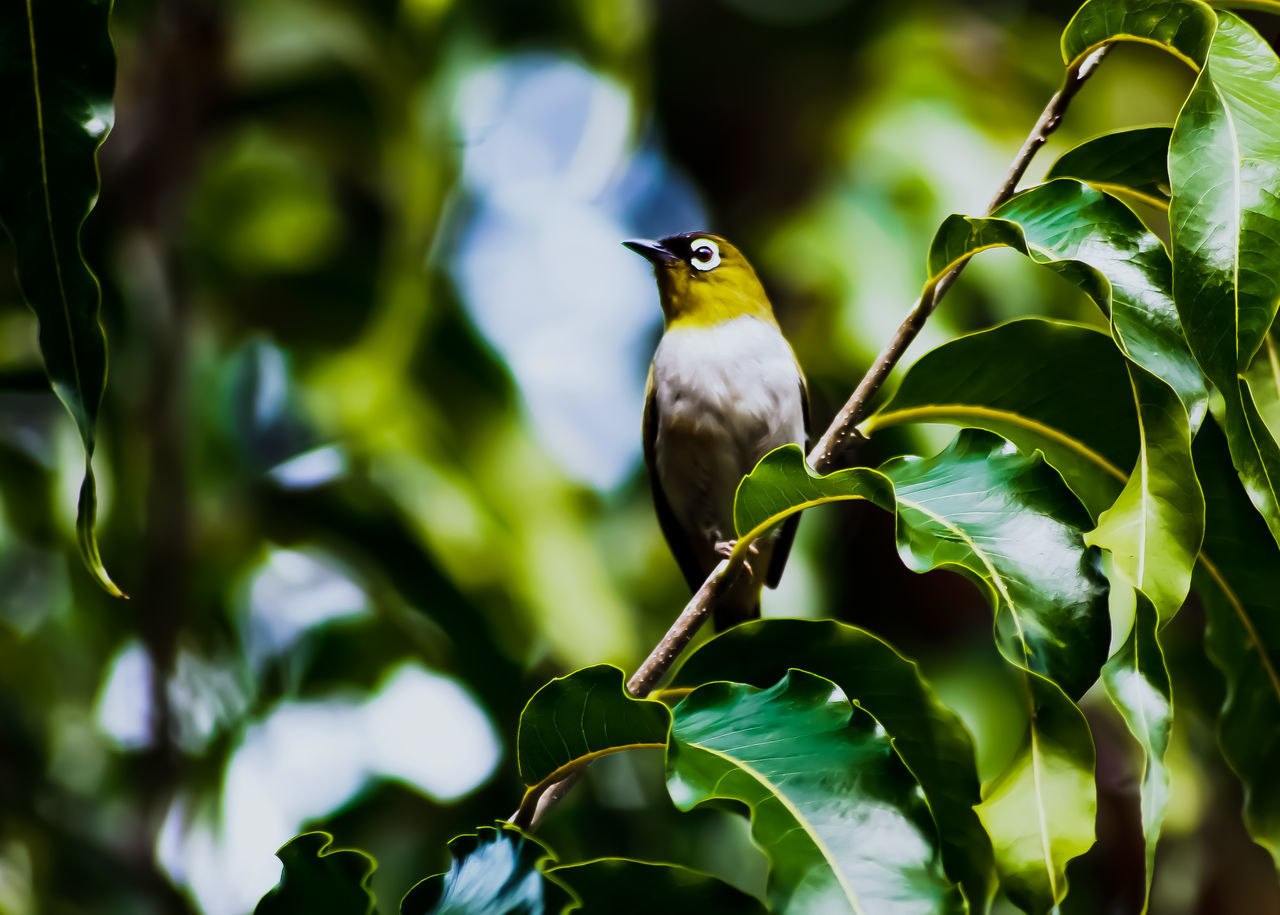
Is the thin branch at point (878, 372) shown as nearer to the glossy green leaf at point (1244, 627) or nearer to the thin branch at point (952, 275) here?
the thin branch at point (952, 275)

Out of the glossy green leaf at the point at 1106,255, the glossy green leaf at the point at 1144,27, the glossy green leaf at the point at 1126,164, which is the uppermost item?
the glossy green leaf at the point at 1144,27

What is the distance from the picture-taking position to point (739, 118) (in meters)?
6.34

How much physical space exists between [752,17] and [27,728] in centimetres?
514

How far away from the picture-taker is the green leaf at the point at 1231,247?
1199mm

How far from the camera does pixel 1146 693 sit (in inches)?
44.4

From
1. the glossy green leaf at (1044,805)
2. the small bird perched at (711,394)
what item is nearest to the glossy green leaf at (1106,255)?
the glossy green leaf at (1044,805)

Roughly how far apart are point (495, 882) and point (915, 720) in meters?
0.55

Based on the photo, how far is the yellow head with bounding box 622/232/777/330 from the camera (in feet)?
12.0

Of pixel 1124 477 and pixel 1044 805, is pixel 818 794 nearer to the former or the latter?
pixel 1044 805

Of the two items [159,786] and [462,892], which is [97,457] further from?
[462,892]

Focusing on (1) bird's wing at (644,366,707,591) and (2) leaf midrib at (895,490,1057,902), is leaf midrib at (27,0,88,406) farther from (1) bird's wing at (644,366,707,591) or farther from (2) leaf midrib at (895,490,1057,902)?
(1) bird's wing at (644,366,707,591)

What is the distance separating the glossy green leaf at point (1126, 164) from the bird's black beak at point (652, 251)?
84.8 inches

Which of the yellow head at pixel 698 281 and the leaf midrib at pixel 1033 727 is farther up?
the leaf midrib at pixel 1033 727

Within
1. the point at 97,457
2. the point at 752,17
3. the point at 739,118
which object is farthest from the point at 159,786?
the point at 752,17
